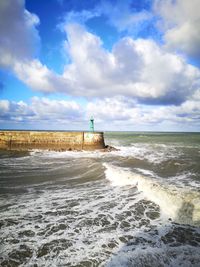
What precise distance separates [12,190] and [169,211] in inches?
257

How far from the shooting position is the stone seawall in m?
24.9

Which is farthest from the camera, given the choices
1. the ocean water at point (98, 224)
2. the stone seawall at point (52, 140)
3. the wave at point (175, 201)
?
the stone seawall at point (52, 140)

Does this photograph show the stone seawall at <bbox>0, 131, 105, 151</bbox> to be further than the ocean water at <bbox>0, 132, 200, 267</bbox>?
Yes

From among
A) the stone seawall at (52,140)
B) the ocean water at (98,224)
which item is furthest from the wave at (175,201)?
the stone seawall at (52,140)

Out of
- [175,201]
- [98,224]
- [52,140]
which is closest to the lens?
[98,224]

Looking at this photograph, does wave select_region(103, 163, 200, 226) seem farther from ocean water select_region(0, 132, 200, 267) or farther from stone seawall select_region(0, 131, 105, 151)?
stone seawall select_region(0, 131, 105, 151)

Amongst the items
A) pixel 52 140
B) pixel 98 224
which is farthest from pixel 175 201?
pixel 52 140

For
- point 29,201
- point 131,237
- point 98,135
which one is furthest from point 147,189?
point 98,135

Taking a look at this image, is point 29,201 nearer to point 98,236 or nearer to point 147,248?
point 98,236

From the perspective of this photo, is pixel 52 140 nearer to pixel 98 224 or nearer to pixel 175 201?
pixel 175 201

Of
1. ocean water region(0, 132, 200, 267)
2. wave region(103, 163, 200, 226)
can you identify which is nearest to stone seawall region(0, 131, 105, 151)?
ocean water region(0, 132, 200, 267)

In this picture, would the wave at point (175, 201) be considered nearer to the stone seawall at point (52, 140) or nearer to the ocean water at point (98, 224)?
the ocean water at point (98, 224)

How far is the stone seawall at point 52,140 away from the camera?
81.6ft

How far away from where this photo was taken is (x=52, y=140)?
2561 centimetres
